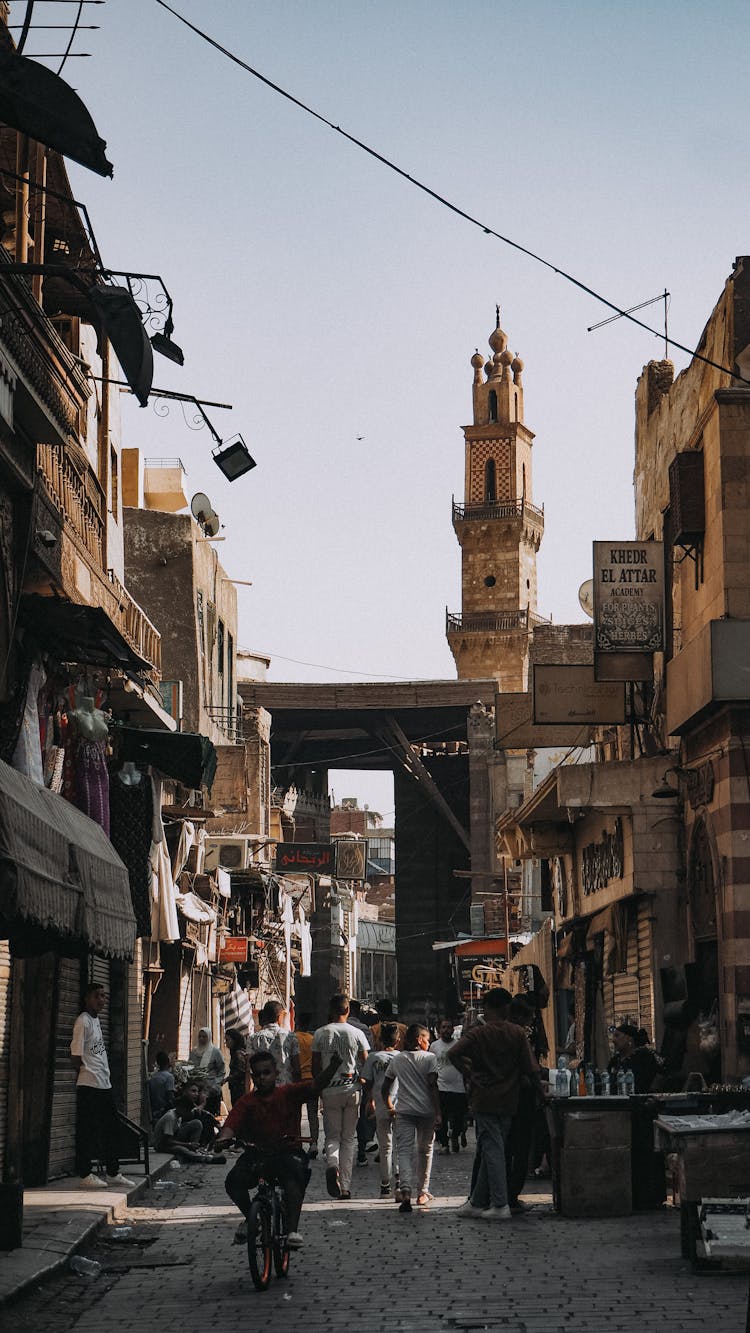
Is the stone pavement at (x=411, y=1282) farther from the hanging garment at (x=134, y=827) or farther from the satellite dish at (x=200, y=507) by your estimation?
the satellite dish at (x=200, y=507)

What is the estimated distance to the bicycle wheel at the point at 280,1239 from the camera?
909cm

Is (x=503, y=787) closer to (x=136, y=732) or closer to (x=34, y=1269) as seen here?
(x=136, y=732)

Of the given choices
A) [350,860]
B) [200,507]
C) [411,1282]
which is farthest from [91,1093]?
[350,860]

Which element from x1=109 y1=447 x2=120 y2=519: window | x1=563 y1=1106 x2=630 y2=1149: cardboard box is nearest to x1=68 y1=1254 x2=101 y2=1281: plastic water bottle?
x1=563 y1=1106 x2=630 y2=1149: cardboard box

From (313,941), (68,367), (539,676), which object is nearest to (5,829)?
(68,367)

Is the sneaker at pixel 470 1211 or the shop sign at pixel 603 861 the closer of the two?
the sneaker at pixel 470 1211

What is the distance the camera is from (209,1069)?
71.2 ft

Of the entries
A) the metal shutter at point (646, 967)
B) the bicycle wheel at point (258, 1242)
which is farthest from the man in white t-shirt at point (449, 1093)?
the bicycle wheel at point (258, 1242)

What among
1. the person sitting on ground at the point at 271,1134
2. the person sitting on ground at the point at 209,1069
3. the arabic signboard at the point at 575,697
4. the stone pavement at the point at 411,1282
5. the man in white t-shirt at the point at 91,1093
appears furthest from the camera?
the person sitting on ground at the point at 209,1069

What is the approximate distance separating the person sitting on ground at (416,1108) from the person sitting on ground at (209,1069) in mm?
7725

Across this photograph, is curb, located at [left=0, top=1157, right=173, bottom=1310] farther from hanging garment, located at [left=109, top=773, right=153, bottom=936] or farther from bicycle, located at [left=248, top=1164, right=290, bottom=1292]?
hanging garment, located at [left=109, top=773, right=153, bottom=936]

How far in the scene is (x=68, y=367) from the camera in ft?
49.6

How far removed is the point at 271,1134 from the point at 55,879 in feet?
6.46

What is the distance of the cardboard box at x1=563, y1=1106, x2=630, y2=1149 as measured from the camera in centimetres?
1147
